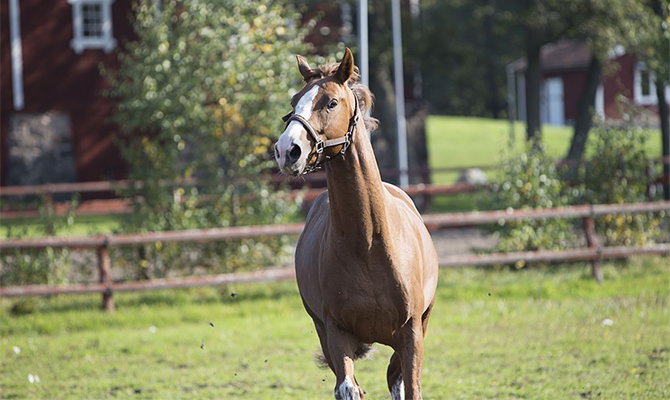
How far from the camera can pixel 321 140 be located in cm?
440

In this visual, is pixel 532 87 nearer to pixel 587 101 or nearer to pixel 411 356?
pixel 587 101

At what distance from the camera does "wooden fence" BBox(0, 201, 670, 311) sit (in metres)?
11.0

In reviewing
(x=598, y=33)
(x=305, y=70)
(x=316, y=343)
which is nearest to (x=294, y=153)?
(x=305, y=70)

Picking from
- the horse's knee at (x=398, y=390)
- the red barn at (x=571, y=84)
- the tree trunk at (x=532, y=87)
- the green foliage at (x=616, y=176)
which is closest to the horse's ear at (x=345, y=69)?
the horse's knee at (x=398, y=390)

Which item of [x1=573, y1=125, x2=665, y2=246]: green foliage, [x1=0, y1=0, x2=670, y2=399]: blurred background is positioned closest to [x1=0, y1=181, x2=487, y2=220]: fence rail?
[x1=0, y1=0, x2=670, y2=399]: blurred background

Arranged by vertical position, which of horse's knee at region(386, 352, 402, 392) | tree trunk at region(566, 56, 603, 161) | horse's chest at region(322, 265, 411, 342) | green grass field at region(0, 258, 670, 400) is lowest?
green grass field at region(0, 258, 670, 400)

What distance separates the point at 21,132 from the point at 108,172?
9.28 feet

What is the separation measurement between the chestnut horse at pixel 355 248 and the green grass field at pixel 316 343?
192cm

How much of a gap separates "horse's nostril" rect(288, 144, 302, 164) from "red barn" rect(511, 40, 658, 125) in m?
44.4

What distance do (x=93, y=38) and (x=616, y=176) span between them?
17077 mm

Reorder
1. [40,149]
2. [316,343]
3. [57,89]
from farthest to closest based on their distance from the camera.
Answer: [40,149]
[57,89]
[316,343]

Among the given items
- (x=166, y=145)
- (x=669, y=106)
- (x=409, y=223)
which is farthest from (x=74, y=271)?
(x=669, y=106)

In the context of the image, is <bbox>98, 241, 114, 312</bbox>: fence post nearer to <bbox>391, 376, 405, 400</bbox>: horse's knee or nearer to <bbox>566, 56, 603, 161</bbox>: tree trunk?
<bbox>391, 376, 405, 400</bbox>: horse's knee

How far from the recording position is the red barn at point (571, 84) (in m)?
48.1
